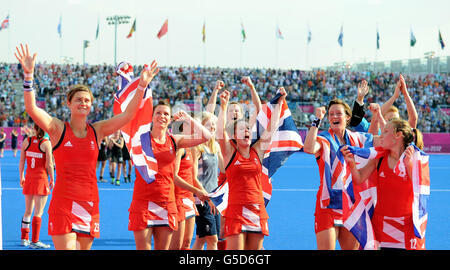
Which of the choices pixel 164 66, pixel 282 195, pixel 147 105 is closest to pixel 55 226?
pixel 147 105

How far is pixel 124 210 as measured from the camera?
11.6 meters

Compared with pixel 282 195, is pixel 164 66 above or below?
above

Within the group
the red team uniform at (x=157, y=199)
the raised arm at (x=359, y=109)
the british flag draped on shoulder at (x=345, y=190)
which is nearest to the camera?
the british flag draped on shoulder at (x=345, y=190)

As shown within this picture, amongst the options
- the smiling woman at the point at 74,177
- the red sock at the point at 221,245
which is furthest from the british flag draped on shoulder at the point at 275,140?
the smiling woman at the point at 74,177

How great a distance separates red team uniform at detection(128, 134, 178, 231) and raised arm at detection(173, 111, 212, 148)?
169 mm

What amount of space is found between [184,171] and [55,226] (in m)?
2.06

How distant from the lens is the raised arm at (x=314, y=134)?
16.9 feet

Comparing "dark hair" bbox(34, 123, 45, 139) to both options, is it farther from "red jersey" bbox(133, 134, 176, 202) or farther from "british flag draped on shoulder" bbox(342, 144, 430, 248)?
"british flag draped on shoulder" bbox(342, 144, 430, 248)

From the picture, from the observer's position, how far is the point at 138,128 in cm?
535

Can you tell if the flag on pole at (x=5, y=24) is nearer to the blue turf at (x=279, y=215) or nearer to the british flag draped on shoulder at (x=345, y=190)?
the blue turf at (x=279, y=215)

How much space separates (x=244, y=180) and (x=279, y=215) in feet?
19.5

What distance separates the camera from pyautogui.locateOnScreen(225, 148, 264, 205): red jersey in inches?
213
